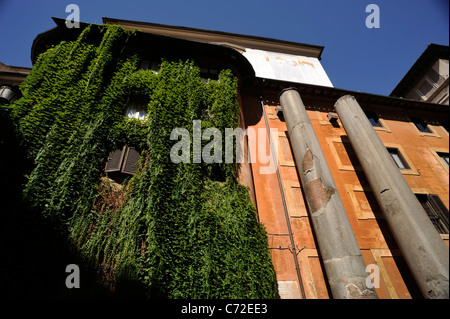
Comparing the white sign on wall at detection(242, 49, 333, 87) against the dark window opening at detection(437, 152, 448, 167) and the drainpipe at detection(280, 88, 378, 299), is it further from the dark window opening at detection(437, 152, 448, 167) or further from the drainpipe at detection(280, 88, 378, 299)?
the drainpipe at detection(280, 88, 378, 299)

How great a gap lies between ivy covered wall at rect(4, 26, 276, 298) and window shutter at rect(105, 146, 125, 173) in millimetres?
224

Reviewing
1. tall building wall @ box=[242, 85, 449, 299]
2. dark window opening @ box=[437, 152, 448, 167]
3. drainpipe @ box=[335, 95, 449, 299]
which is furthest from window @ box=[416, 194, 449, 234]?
dark window opening @ box=[437, 152, 448, 167]

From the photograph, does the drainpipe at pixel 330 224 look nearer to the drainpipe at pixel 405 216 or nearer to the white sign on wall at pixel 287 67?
the drainpipe at pixel 405 216

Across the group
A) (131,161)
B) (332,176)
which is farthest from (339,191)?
(131,161)

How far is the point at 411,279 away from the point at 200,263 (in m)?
8.03

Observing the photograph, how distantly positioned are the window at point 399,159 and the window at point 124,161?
12846 mm

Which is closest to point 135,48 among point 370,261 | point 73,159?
point 73,159

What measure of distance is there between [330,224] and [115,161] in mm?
7758

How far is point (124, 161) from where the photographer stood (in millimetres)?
7504

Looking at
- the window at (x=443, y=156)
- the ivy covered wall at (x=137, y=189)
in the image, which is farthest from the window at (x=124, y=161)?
the window at (x=443, y=156)

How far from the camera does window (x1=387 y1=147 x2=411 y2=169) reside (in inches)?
436

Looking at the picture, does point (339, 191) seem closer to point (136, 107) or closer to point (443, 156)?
point (443, 156)

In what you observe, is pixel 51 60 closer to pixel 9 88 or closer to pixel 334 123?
pixel 9 88

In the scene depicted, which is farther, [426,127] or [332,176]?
[426,127]
